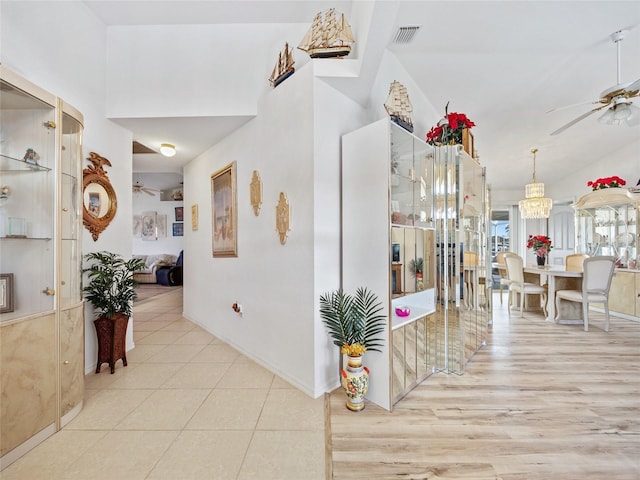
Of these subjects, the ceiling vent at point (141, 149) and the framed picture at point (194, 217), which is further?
the framed picture at point (194, 217)

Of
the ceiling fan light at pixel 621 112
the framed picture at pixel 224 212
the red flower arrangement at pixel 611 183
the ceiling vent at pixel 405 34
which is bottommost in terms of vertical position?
Result: the framed picture at pixel 224 212

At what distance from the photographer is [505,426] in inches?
71.7

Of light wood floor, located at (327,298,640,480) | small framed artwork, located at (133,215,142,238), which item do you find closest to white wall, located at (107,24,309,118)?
light wood floor, located at (327,298,640,480)

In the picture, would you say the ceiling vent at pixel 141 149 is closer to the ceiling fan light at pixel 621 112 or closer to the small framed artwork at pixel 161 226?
the small framed artwork at pixel 161 226

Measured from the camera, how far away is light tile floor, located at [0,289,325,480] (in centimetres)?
149

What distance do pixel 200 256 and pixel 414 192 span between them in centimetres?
316

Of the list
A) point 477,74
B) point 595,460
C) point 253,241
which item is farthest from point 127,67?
point 595,460

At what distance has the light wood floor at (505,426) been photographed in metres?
1.49

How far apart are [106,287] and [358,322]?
233cm

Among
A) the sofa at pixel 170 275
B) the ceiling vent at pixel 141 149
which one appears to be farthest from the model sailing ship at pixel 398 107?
the sofa at pixel 170 275

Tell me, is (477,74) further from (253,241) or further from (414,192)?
(253,241)

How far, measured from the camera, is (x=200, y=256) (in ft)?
13.4

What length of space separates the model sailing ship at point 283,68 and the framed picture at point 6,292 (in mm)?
2446

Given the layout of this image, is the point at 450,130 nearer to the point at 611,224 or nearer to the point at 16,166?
the point at 16,166
